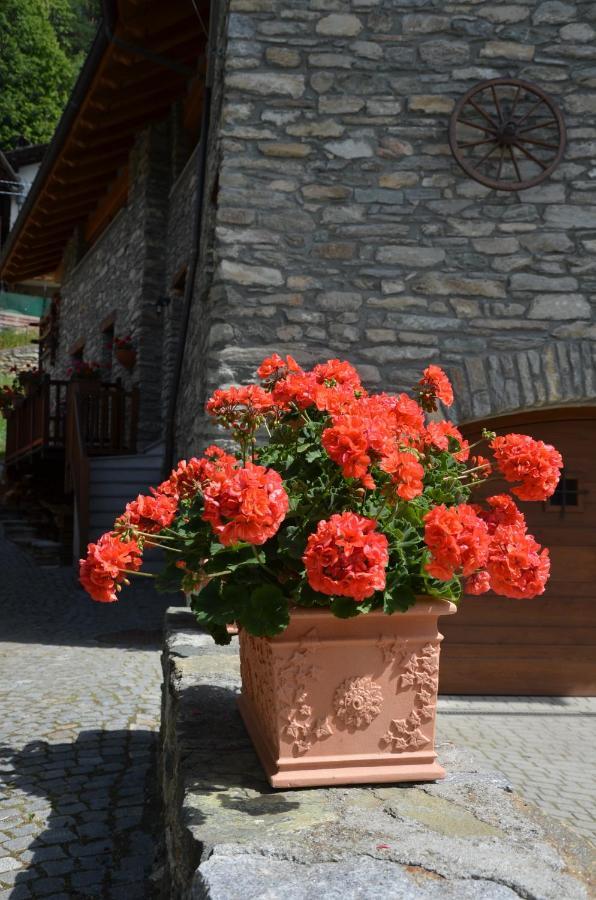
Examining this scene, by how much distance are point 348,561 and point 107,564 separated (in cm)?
64

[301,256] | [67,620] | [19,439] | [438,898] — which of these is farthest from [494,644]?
[19,439]

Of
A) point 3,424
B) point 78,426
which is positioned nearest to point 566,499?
point 78,426

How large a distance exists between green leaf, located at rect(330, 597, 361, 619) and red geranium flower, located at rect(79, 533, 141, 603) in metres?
0.49

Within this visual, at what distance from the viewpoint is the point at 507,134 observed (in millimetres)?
5430

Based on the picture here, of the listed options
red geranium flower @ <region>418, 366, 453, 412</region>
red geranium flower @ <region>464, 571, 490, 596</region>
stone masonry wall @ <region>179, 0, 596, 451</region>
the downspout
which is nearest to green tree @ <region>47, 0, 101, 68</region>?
the downspout

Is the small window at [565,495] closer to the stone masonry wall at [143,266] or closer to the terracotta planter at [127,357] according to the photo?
the stone masonry wall at [143,266]

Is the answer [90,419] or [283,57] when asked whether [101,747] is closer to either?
[283,57]

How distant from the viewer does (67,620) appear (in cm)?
691

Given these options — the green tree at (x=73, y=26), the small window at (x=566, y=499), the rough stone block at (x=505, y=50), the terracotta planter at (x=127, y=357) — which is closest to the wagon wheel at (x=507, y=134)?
the rough stone block at (x=505, y=50)

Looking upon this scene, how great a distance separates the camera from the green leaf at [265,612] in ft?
5.73

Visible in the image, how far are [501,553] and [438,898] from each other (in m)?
0.74

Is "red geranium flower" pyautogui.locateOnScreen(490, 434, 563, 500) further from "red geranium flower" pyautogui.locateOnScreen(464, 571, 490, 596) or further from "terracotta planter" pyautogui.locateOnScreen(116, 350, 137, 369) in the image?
"terracotta planter" pyautogui.locateOnScreen(116, 350, 137, 369)

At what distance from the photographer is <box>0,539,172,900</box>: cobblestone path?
2.53 meters

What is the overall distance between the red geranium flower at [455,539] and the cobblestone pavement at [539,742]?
6.36 feet
